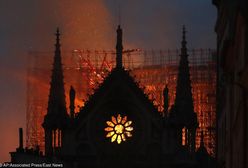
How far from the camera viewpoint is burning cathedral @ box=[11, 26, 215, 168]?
79125 millimetres

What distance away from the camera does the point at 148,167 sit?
3100 inches

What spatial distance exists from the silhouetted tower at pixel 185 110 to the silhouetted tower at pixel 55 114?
7.42 metres

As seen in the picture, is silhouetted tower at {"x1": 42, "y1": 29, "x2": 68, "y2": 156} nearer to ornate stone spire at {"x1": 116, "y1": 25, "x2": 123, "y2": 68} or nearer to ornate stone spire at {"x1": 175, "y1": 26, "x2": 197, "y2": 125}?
ornate stone spire at {"x1": 116, "y1": 25, "x2": 123, "y2": 68}

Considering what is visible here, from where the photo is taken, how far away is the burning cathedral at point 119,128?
7912 cm

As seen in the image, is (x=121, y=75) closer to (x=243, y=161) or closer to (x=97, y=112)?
(x=97, y=112)

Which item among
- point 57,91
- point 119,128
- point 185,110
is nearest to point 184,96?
point 185,110

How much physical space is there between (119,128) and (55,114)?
15.9 feet

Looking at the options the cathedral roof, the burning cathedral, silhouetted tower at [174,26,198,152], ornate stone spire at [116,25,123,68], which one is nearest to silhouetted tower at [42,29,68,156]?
the burning cathedral

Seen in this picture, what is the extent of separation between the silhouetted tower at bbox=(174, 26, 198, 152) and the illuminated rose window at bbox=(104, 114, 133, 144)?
12.6 feet

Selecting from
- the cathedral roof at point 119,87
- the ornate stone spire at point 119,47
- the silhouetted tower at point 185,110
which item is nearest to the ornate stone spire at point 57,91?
the cathedral roof at point 119,87

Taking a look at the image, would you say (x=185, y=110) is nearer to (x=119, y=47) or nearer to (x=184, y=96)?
(x=184, y=96)

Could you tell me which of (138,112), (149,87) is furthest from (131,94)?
(149,87)

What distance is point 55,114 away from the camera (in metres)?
79.6

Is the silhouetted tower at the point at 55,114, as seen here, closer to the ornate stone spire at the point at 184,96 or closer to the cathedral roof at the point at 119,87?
the cathedral roof at the point at 119,87
